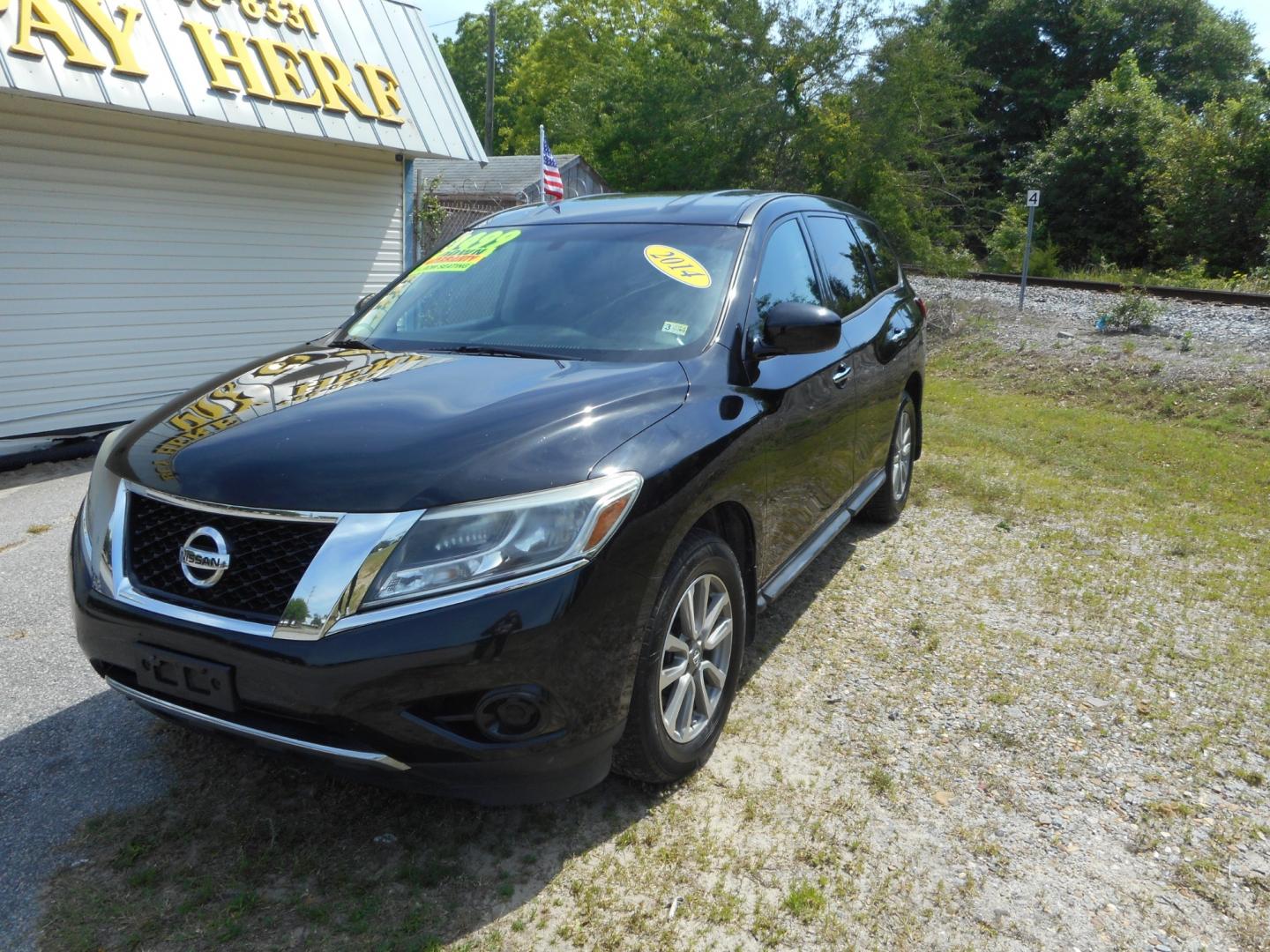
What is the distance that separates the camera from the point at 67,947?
90.7 inches

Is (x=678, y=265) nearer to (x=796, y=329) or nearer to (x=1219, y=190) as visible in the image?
(x=796, y=329)

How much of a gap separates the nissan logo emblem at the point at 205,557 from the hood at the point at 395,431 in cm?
9

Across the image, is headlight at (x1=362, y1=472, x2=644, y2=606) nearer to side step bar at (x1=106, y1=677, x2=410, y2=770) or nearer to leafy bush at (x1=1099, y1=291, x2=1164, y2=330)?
side step bar at (x1=106, y1=677, x2=410, y2=770)

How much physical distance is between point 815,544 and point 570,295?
147cm

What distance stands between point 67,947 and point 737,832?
1.72 meters

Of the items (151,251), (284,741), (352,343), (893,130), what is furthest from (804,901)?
(893,130)

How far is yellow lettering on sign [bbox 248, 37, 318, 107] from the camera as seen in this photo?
8477 mm

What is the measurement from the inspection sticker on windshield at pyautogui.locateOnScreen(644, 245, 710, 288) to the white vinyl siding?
19.7 ft

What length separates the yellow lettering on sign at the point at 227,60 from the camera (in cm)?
792

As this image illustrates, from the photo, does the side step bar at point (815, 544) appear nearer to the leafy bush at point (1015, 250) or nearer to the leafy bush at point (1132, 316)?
the leafy bush at point (1132, 316)

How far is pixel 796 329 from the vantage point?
3297 mm

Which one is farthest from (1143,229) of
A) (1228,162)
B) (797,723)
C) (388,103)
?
(797,723)

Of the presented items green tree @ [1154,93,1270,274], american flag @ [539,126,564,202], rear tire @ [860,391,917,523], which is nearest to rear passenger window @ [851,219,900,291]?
rear tire @ [860,391,917,523]

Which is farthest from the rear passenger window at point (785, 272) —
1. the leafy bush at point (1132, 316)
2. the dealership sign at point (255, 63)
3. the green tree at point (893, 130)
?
the green tree at point (893, 130)
